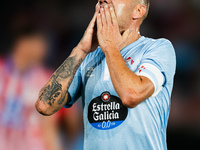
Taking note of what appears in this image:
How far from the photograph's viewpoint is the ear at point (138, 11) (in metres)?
2.27

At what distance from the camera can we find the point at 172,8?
4.21m

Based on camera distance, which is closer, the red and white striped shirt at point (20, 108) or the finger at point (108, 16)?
the finger at point (108, 16)

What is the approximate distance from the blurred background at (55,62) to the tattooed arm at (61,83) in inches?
69.6

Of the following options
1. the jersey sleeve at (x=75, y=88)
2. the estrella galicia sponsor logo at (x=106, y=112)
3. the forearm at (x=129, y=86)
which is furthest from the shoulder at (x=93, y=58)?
the forearm at (x=129, y=86)

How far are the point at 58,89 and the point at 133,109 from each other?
55 cm

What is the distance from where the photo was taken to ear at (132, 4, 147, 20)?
2273mm

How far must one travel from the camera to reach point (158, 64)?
1.90m

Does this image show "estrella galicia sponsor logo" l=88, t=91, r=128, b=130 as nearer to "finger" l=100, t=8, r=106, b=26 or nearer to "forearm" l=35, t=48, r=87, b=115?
"forearm" l=35, t=48, r=87, b=115

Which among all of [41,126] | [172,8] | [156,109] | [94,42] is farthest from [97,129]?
[172,8]

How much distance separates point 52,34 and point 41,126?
1359 mm

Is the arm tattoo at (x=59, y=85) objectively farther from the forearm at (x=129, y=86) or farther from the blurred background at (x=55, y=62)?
the blurred background at (x=55, y=62)

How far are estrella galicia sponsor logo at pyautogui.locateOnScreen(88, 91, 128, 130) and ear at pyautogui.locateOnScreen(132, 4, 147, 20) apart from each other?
2.06 feet

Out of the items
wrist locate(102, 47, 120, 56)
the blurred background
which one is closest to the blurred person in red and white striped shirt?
the blurred background

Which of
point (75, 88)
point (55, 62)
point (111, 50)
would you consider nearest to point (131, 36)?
point (111, 50)
